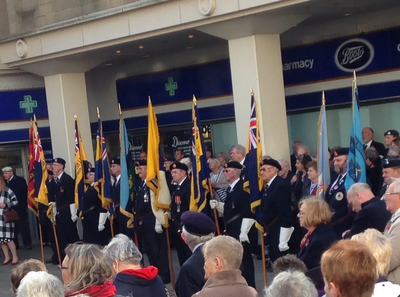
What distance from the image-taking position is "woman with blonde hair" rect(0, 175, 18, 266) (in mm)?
11844

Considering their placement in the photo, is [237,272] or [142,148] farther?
[142,148]

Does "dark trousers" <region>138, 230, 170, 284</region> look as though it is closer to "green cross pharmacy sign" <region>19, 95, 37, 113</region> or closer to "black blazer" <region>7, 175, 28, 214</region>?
"black blazer" <region>7, 175, 28, 214</region>

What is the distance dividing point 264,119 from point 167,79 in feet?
15.1

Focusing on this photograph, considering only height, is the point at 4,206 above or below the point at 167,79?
below

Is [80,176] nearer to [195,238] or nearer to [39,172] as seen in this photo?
[39,172]

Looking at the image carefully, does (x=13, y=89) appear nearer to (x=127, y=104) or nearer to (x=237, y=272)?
(x=127, y=104)

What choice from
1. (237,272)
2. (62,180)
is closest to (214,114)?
(62,180)

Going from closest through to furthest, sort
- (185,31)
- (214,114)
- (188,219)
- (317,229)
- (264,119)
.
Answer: (188,219), (317,229), (264,119), (185,31), (214,114)

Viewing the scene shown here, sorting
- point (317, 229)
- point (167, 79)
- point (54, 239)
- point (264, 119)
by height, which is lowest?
point (54, 239)

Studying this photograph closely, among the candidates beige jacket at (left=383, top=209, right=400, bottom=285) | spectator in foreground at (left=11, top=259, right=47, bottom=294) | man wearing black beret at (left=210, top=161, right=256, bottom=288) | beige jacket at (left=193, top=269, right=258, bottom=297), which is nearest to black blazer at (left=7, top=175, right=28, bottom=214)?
man wearing black beret at (left=210, top=161, right=256, bottom=288)

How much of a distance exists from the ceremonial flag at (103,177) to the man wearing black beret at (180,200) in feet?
5.09

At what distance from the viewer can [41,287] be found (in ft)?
11.2

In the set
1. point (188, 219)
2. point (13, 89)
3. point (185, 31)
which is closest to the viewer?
point (188, 219)

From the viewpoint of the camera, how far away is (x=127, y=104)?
622 inches
